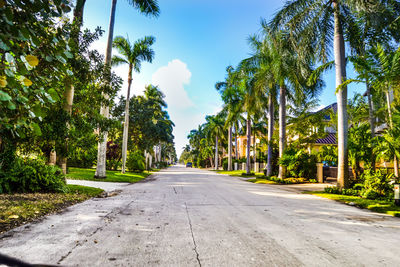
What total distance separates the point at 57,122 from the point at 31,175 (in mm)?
2180

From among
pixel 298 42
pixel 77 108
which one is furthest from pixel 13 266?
pixel 298 42

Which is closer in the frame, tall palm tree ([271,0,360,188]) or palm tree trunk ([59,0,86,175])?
palm tree trunk ([59,0,86,175])

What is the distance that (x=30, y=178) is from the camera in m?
7.88

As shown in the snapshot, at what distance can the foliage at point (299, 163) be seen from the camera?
17.8 m

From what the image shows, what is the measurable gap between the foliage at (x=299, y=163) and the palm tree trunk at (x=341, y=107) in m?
6.21

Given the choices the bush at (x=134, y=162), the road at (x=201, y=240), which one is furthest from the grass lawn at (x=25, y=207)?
the bush at (x=134, y=162)

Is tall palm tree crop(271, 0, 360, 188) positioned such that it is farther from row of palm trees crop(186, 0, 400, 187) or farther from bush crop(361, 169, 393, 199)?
bush crop(361, 169, 393, 199)

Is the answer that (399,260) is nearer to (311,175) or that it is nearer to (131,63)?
(311,175)

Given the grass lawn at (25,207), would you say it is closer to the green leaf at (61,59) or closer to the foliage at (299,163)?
the green leaf at (61,59)

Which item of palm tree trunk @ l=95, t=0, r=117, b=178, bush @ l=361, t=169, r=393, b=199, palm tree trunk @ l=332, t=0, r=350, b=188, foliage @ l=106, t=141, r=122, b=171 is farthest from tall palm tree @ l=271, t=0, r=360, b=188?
foliage @ l=106, t=141, r=122, b=171

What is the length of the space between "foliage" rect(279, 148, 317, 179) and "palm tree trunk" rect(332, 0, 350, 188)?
20.4 feet

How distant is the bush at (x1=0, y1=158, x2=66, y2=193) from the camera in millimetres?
7539

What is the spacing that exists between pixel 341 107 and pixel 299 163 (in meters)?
7.17

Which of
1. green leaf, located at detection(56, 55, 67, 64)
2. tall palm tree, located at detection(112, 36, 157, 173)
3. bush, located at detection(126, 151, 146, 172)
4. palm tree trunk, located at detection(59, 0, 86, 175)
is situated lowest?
bush, located at detection(126, 151, 146, 172)
